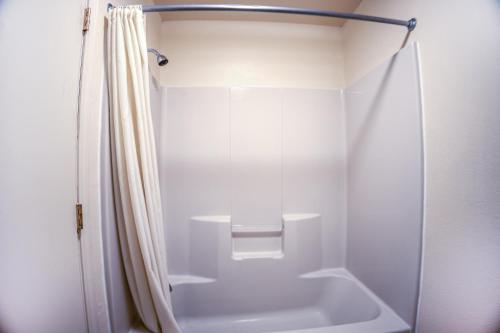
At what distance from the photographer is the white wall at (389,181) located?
81 centimetres

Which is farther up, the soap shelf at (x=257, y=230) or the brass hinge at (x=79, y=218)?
the brass hinge at (x=79, y=218)

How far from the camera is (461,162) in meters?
0.66

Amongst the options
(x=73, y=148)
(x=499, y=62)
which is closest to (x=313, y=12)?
(x=499, y=62)

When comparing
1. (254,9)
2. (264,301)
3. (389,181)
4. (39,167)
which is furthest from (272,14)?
(264,301)

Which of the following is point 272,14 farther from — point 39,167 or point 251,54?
point 39,167

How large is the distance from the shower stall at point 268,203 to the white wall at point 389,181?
0.05 feet

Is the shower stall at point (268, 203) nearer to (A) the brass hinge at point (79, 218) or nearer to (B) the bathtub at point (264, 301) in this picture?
(B) the bathtub at point (264, 301)

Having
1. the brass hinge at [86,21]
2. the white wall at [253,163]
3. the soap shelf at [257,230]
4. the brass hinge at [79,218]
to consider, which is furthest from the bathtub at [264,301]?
the brass hinge at [86,21]

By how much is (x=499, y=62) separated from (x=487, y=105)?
0.13 m

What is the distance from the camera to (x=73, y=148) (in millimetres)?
647

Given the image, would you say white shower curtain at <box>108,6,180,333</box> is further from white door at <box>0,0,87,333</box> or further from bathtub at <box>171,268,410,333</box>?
bathtub at <box>171,268,410,333</box>

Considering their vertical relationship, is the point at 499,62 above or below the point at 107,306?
above

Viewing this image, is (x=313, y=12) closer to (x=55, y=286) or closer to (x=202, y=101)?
(x=202, y=101)

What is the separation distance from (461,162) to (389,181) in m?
0.30
